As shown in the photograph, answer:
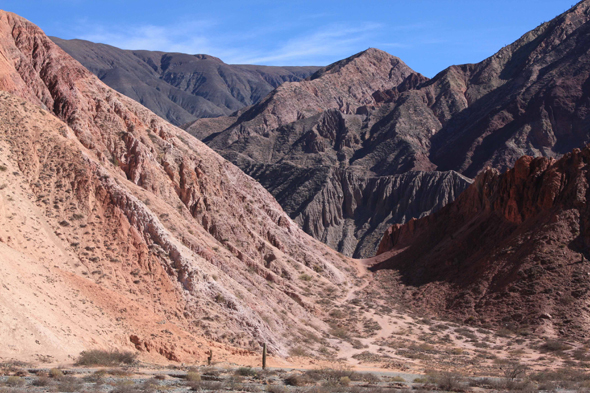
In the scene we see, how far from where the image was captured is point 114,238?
25.6m

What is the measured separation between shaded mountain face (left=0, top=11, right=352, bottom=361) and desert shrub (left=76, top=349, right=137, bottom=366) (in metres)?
0.66

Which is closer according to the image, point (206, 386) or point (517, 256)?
point (206, 386)

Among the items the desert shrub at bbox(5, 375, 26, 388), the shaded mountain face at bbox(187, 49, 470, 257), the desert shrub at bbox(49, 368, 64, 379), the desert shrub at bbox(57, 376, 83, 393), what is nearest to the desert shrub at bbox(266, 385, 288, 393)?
the desert shrub at bbox(57, 376, 83, 393)

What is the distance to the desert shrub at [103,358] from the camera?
17.5 meters

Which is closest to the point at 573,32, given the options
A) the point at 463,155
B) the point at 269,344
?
the point at 463,155

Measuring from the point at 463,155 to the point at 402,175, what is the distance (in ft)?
54.5

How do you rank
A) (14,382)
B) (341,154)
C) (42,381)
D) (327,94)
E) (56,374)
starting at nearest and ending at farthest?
(14,382) → (42,381) → (56,374) → (341,154) → (327,94)

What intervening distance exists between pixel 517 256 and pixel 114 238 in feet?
86.5

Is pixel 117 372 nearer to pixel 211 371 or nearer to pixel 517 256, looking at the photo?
pixel 211 371

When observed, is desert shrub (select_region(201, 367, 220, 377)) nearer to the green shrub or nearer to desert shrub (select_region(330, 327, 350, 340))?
the green shrub

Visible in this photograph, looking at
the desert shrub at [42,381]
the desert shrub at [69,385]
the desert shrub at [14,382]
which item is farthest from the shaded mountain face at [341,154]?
the desert shrub at [14,382]

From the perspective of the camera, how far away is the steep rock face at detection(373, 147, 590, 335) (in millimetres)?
36156

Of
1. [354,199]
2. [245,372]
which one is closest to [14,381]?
[245,372]

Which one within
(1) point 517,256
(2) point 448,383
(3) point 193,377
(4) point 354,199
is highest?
(4) point 354,199
